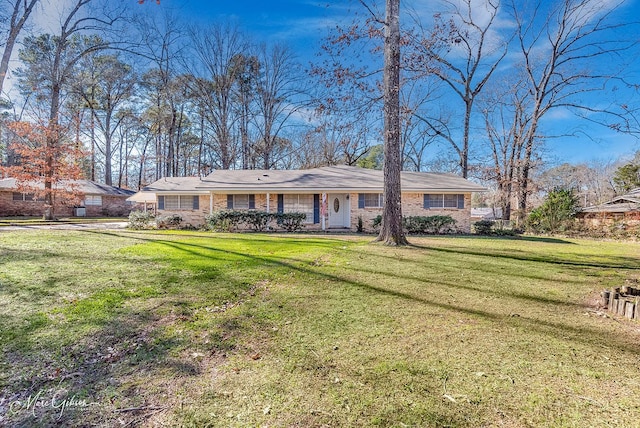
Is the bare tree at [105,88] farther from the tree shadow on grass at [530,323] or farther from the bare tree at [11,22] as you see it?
the tree shadow on grass at [530,323]

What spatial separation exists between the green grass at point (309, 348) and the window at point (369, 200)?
11678mm

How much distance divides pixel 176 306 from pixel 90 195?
1200 inches

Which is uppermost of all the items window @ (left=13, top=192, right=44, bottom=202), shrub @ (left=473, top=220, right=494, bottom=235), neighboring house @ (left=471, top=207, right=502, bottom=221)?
window @ (left=13, top=192, right=44, bottom=202)

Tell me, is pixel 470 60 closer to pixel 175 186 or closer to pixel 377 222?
pixel 377 222

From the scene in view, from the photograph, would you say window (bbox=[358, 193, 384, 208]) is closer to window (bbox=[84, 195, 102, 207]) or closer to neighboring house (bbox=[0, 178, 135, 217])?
neighboring house (bbox=[0, 178, 135, 217])

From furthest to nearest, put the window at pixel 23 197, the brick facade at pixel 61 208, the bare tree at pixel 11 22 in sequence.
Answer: the window at pixel 23 197
the brick facade at pixel 61 208
the bare tree at pixel 11 22

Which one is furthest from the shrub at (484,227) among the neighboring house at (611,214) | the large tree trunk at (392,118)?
the large tree trunk at (392,118)

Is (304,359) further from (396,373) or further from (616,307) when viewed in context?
(616,307)

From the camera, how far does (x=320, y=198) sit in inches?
699

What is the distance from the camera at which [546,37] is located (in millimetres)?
19469

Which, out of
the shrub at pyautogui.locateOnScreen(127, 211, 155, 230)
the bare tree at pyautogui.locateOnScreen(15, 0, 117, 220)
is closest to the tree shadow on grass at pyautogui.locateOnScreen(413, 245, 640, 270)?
the shrub at pyautogui.locateOnScreen(127, 211, 155, 230)

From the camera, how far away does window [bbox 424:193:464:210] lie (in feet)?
57.0

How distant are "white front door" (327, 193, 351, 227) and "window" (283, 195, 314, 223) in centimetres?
113

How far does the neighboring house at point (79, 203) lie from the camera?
24297mm
